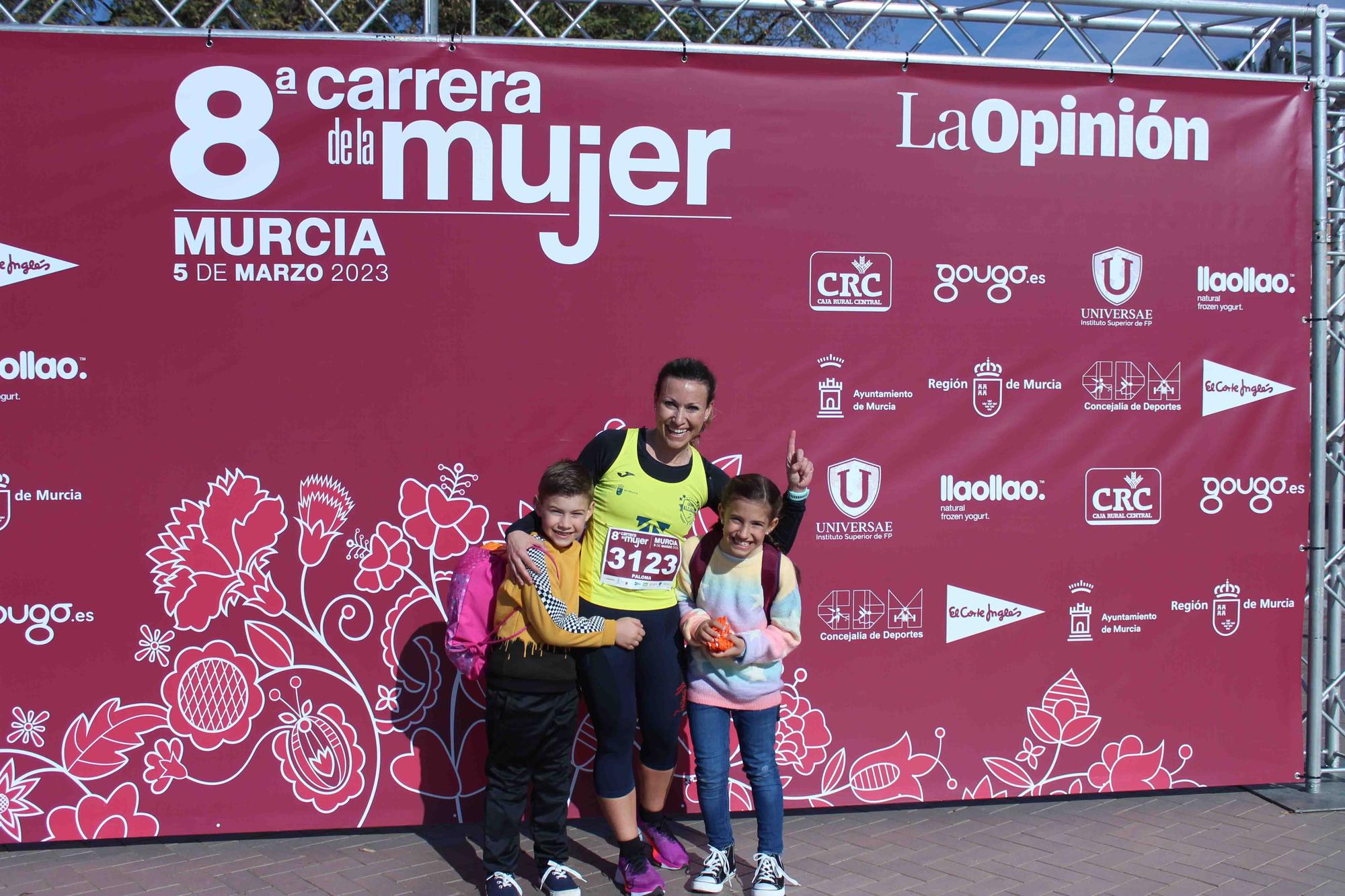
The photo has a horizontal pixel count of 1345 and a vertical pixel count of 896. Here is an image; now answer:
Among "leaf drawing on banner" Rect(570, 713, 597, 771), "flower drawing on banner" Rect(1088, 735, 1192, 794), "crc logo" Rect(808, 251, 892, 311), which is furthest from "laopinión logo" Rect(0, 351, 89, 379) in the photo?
"flower drawing on banner" Rect(1088, 735, 1192, 794)

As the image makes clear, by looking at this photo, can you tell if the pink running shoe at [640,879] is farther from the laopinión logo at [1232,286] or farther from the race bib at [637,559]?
the laopinión logo at [1232,286]

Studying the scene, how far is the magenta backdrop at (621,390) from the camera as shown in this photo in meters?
4.49

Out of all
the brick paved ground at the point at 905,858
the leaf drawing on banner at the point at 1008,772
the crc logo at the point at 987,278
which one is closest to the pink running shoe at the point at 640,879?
the brick paved ground at the point at 905,858

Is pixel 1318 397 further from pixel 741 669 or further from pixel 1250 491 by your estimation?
pixel 741 669

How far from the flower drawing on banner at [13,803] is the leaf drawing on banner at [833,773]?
3.25 metres

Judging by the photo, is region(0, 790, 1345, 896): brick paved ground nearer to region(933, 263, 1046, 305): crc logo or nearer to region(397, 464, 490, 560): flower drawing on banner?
region(397, 464, 490, 560): flower drawing on banner

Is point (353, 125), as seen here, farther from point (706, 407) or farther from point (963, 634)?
point (963, 634)

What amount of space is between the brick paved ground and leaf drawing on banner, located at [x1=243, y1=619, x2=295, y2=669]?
2.42ft

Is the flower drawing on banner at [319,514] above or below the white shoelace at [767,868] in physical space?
above

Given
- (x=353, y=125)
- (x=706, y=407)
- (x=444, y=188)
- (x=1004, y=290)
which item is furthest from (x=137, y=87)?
(x=1004, y=290)

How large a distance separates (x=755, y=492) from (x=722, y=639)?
0.52 meters

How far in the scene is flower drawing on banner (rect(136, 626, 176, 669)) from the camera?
14.8ft

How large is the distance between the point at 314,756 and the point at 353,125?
8.65ft

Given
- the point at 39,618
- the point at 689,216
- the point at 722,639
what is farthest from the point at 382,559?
the point at 689,216
